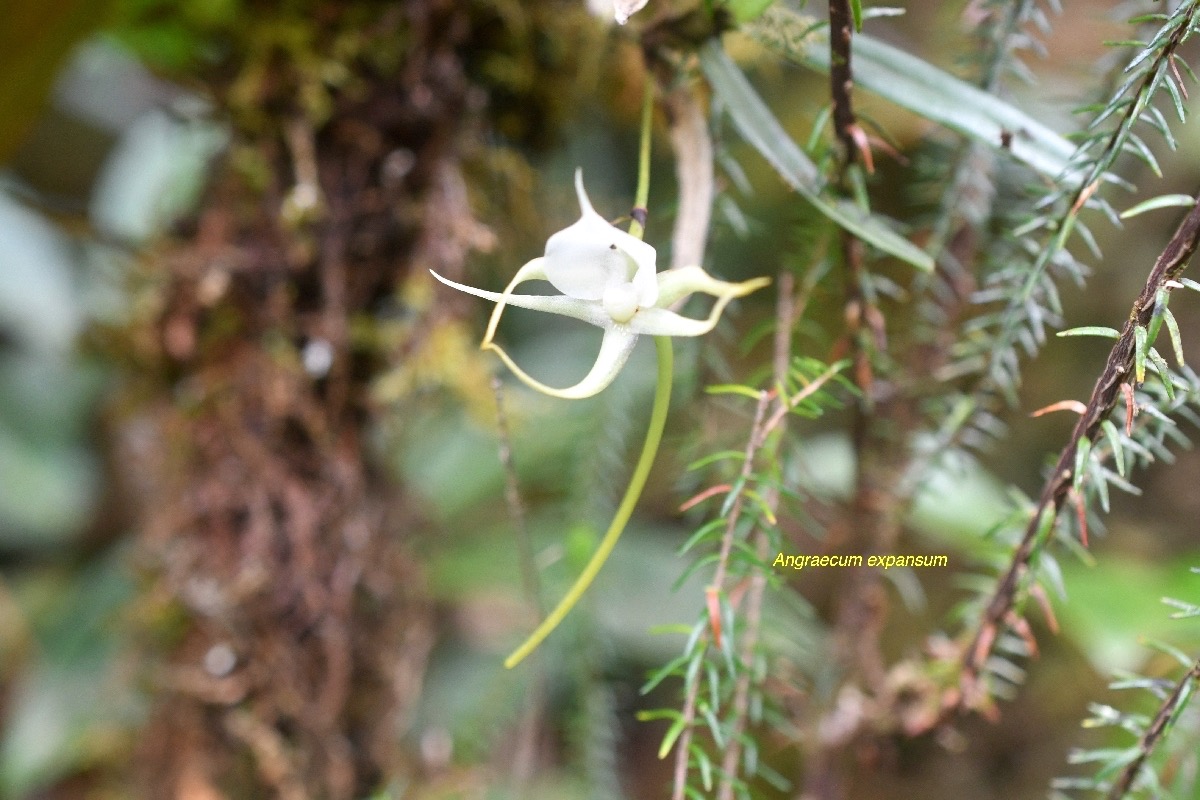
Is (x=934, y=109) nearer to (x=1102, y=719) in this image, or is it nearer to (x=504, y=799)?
(x=1102, y=719)

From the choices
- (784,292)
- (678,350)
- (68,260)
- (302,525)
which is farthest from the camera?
(68,260)

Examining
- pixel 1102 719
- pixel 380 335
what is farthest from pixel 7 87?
pixel 1102 719

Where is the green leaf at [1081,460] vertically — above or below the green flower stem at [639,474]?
above

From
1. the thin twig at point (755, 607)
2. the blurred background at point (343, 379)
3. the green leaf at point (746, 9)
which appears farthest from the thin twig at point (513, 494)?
the green leaf at point (746, 9)

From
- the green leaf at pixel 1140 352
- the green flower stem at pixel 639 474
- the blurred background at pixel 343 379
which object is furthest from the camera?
the blurred background at pixel 343 379

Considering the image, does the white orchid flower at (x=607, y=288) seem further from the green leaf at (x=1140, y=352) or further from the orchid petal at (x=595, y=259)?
the green leaf at (x=1140, y=352)

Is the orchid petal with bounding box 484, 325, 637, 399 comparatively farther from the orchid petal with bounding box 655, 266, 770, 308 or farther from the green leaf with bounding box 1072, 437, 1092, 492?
the green leaf with bounding box 1072, 437, 1092, 492

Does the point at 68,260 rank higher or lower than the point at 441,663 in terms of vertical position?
higher

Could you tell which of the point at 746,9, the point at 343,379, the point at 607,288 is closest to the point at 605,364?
the point at 607,288
